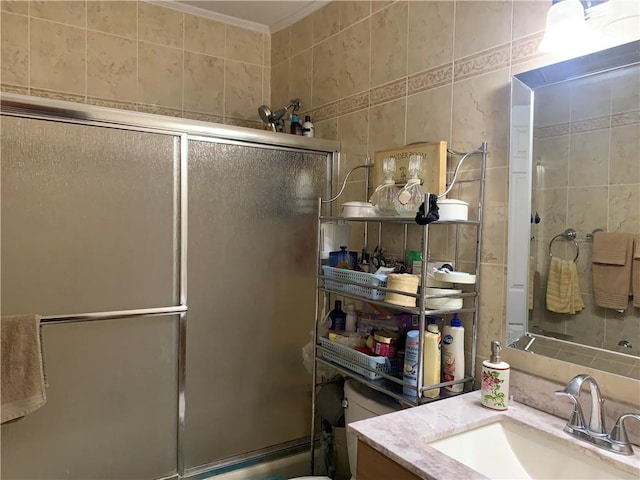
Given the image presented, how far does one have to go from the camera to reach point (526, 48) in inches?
49.5

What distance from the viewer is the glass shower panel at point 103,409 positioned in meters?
1.48

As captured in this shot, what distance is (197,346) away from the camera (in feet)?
5.70

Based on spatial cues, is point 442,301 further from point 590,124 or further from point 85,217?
point 85,217

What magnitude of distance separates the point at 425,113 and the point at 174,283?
109cm

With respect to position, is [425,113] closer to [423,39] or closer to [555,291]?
[423,39]

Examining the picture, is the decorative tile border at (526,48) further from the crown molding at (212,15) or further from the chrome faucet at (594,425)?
the crown molding at (212,15)

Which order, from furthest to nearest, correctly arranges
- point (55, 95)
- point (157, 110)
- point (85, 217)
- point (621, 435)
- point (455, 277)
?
point (157, 110) < point (55, 95) < point (85, 217) < point (455, 277) < point (621, 435)

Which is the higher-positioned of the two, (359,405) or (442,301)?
(442,301)

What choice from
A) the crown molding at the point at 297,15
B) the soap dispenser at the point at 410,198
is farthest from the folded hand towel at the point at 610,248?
the crown molding at the point at 297,15

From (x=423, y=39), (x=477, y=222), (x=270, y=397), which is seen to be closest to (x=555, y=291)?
(x=477, y=222)

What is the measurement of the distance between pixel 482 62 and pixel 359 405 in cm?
116

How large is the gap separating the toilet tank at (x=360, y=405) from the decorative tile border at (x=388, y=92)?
1.06 m

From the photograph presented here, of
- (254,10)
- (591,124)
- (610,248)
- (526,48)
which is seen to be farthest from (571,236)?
(254,10)

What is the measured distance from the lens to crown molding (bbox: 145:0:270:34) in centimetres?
217
